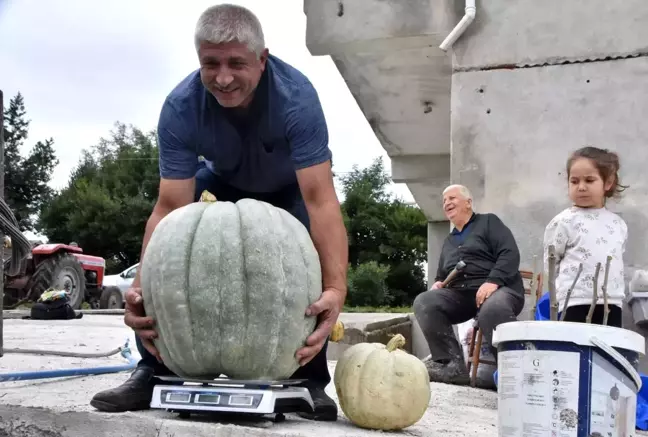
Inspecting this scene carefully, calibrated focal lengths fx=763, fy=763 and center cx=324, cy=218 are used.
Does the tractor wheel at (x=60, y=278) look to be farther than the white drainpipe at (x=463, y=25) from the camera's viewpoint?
Yes

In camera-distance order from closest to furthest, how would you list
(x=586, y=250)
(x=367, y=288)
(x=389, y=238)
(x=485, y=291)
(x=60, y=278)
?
(x=586, y=250)
(x=485, y=291)
(x=60, y=278)
(x=367, y=288)
(x=389, y=238)

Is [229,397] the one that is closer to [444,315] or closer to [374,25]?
[444,315]

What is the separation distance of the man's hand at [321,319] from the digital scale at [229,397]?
0.10m

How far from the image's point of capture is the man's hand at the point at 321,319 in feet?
7.52

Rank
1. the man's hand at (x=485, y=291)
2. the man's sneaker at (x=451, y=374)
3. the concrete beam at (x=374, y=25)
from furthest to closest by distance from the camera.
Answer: the concrete beam at (x=374, y=25) < the man's sneaker at (x=451, y=374) < the man's hand at (x=485, y=291)

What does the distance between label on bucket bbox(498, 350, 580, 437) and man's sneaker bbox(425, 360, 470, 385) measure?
2.35 m

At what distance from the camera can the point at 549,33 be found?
15.7ft

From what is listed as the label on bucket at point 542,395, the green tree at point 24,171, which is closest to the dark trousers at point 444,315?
the label on bucket at point 542,395

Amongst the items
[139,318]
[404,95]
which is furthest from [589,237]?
[404,95]

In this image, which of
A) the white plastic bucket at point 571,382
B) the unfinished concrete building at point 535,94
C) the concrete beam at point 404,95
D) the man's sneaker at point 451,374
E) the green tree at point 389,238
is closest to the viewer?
the white plastic bucket at point 571,382

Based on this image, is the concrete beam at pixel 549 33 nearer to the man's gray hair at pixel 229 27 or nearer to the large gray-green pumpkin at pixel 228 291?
the man's gray hair at pixel 229 27

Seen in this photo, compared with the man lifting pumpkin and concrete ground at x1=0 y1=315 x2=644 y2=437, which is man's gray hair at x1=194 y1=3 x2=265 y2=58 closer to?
the man lifting pumpkin

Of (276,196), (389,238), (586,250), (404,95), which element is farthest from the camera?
(389,238)

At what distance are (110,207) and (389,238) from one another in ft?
44.6
